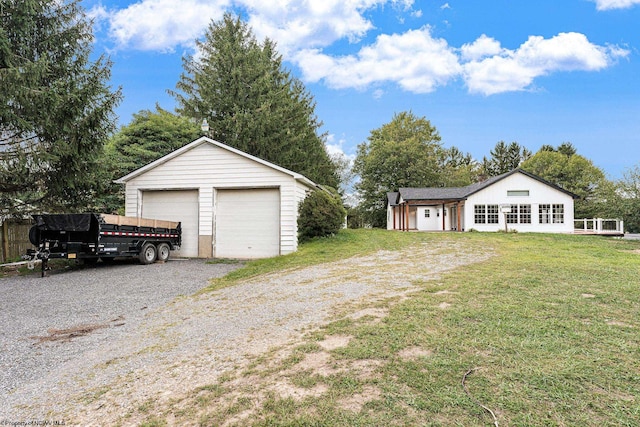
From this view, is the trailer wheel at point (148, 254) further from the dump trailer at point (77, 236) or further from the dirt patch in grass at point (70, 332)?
the dirt patch in grass at point (70, 332)

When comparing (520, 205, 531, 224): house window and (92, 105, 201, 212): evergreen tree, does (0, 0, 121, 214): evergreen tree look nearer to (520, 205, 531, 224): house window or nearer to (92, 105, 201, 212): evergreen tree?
(92, 105, 201, 212): evergreen tree

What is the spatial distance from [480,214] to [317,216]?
1541cm

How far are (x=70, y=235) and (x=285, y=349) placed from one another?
895 centimetres

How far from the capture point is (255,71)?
73.8ft

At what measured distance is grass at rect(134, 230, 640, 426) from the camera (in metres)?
2.25

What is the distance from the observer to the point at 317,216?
1338cm

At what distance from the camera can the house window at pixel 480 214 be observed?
23.9m

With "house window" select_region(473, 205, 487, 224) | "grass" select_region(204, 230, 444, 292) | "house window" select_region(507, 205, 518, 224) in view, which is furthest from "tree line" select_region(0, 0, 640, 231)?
"house window" select_region(473, 205, 487, 224)

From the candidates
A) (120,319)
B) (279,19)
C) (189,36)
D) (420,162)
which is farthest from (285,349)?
(420,162)

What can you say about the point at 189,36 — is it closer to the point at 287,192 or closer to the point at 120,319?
the point at 287,192

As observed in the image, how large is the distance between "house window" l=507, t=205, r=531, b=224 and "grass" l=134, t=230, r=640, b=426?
2032 centimetres

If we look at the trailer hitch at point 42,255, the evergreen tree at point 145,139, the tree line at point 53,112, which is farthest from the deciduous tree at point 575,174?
the trailer hitch at point 42,255

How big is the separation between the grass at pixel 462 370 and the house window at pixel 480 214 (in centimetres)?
1981

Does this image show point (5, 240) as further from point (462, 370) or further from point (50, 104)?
point (462, 370)
